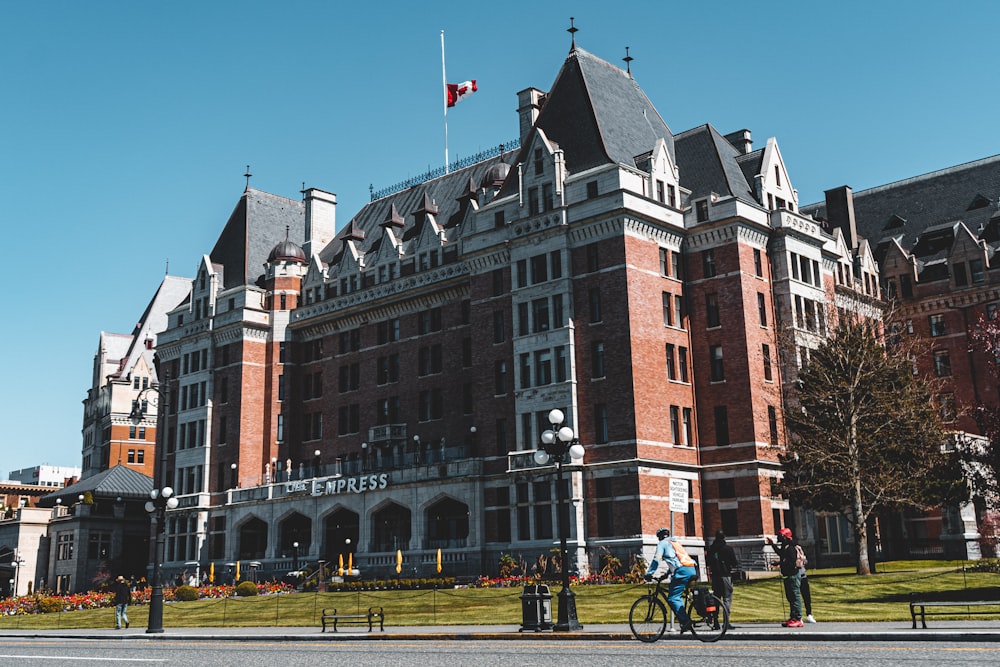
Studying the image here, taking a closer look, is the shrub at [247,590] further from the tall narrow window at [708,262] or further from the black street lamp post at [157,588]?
the tall narrow window at [708,262]

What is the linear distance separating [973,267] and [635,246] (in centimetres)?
2511

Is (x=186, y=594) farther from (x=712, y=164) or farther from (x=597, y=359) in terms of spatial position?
(x=712, y=164)

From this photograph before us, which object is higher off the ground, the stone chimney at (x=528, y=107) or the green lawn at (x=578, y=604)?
the stone chimney at (x=528, y=107)

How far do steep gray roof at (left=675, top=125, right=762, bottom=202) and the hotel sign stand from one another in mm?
24118

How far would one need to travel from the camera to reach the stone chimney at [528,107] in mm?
65688

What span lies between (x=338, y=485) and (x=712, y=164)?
2880 cm

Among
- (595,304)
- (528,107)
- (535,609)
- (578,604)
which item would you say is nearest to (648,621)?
(535,609)

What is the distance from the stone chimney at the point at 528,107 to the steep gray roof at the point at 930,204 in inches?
846

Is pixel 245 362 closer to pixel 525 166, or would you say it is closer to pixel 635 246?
pixel 525 166

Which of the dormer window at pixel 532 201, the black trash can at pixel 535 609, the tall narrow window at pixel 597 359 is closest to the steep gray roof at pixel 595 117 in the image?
the dormer window at pixel 532 201

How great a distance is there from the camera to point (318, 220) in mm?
79875

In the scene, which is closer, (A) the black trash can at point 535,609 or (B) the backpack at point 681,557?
(B) the backpack at point 681,557

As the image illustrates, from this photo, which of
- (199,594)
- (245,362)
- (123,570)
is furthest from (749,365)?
(123,570)

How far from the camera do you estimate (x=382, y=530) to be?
2451 inches
